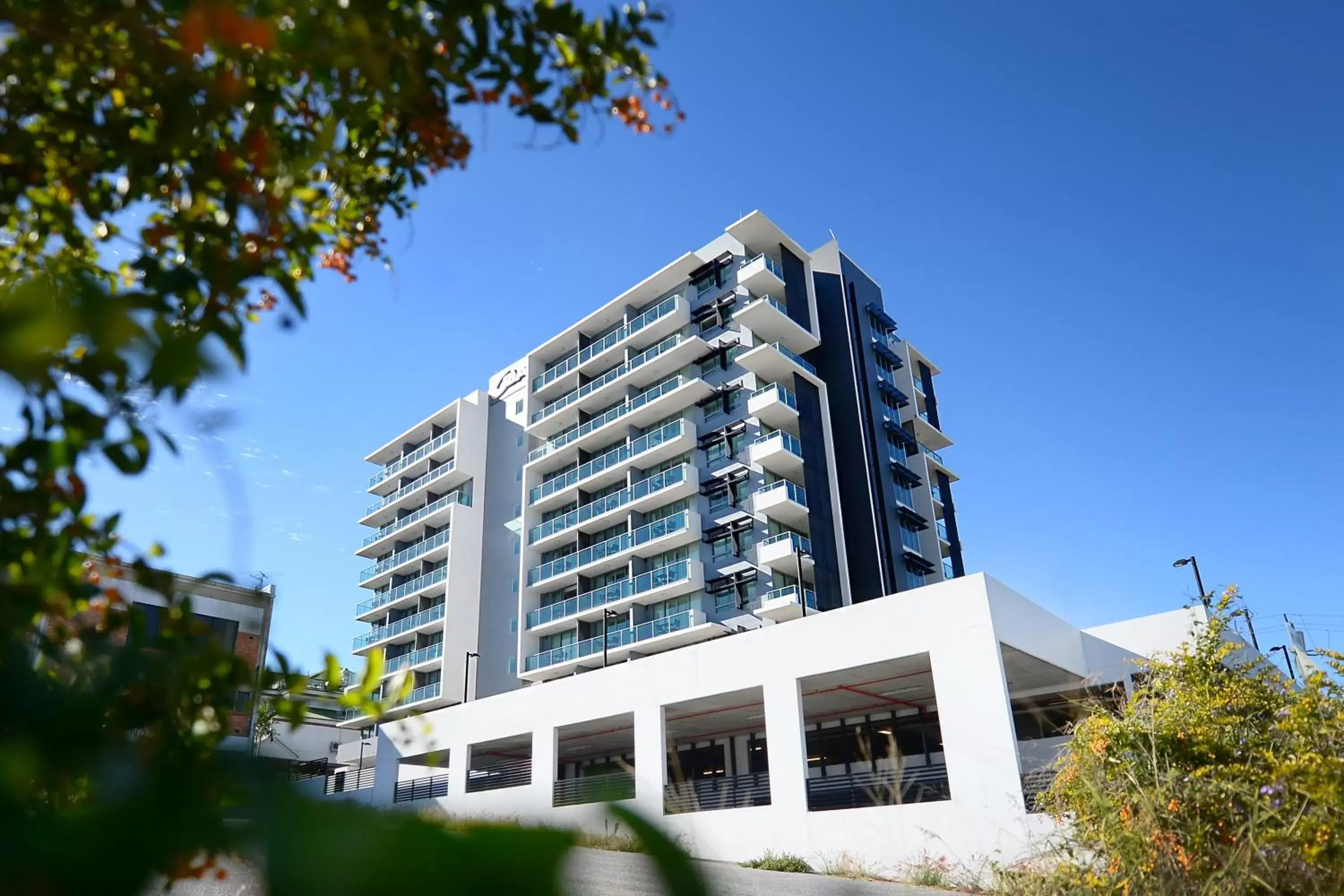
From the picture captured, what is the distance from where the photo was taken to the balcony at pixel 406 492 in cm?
4491

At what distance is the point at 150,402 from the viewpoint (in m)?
0.92

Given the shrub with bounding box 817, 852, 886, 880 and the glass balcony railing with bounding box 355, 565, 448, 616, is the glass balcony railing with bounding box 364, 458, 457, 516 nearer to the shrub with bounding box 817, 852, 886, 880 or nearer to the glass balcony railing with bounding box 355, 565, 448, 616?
the glass balcony railing with bounding box 355, 565, 448, 616

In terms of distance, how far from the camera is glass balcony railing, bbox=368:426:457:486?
150 ft

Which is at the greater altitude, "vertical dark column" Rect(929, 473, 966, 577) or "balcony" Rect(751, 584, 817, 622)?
"vertical dark column" Rect(929, 473, 966, 577)

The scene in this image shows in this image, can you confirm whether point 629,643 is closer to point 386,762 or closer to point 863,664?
point 386,762

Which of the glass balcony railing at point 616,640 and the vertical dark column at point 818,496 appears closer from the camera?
the vertical dark column at point 818,496

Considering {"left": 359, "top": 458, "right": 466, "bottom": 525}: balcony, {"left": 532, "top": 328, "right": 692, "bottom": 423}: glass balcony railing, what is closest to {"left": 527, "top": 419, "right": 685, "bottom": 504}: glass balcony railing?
{"left": 532, "top": 328, "right": 692, "bottom": 423}: glass balcony railing

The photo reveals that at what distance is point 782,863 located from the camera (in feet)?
50.9

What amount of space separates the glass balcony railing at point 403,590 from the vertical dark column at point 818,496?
61.6 feet

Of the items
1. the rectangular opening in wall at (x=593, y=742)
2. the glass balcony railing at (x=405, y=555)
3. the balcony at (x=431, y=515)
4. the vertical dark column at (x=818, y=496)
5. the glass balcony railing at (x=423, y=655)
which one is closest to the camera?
the rectangular opening in wall at (x=593, y=742)

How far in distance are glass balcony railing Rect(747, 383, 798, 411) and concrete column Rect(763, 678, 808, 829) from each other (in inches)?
621

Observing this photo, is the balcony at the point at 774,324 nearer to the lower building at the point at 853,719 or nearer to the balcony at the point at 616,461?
the balcony at the point at 616,461

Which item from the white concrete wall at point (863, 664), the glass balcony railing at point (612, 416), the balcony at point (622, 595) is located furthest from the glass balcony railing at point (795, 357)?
the white concrete wall at point (863, 664)

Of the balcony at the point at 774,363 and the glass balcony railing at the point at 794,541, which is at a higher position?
the balcony at the point at 774,363
